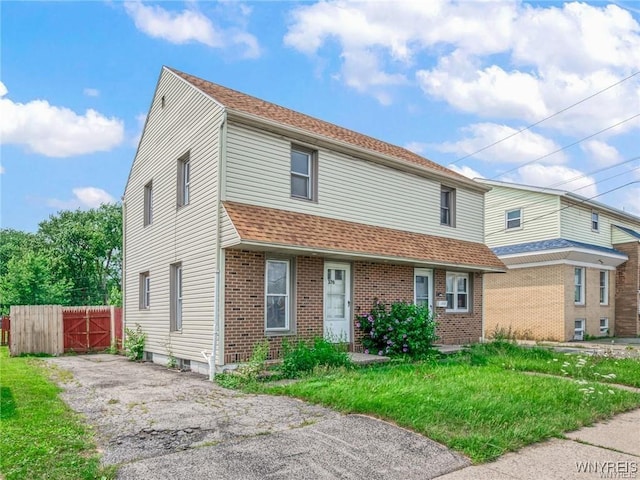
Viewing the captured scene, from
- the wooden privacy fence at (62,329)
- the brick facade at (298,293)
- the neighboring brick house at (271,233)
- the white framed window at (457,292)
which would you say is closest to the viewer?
the brick facade at (298,293)

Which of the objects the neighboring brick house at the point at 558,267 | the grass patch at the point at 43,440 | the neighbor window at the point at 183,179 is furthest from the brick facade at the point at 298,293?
the neighboring brick house at the point at 558,267

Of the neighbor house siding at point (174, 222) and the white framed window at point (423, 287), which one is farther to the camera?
the white framed window at point (423, 287)

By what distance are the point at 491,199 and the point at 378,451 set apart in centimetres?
1986

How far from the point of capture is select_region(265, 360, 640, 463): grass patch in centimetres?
552

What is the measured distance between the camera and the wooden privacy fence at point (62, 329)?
16250 mm

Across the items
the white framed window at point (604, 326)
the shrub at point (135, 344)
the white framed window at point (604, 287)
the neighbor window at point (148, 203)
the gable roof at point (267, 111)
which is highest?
the gable roof at point (267, 111)

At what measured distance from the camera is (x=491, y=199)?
2305cm

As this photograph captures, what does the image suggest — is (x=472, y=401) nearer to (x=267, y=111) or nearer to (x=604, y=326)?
(x=267, y=111)

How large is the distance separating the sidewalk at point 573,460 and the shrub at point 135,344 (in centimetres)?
1149

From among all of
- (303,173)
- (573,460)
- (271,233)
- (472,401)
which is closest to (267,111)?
(303,173)

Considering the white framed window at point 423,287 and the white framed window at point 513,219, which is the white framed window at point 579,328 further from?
the white framed window at point 423,287

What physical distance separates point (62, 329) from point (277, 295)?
32.9 ft

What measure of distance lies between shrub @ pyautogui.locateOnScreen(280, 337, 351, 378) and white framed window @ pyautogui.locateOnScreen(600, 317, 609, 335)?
16961mm

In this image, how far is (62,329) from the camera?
16.8 m
